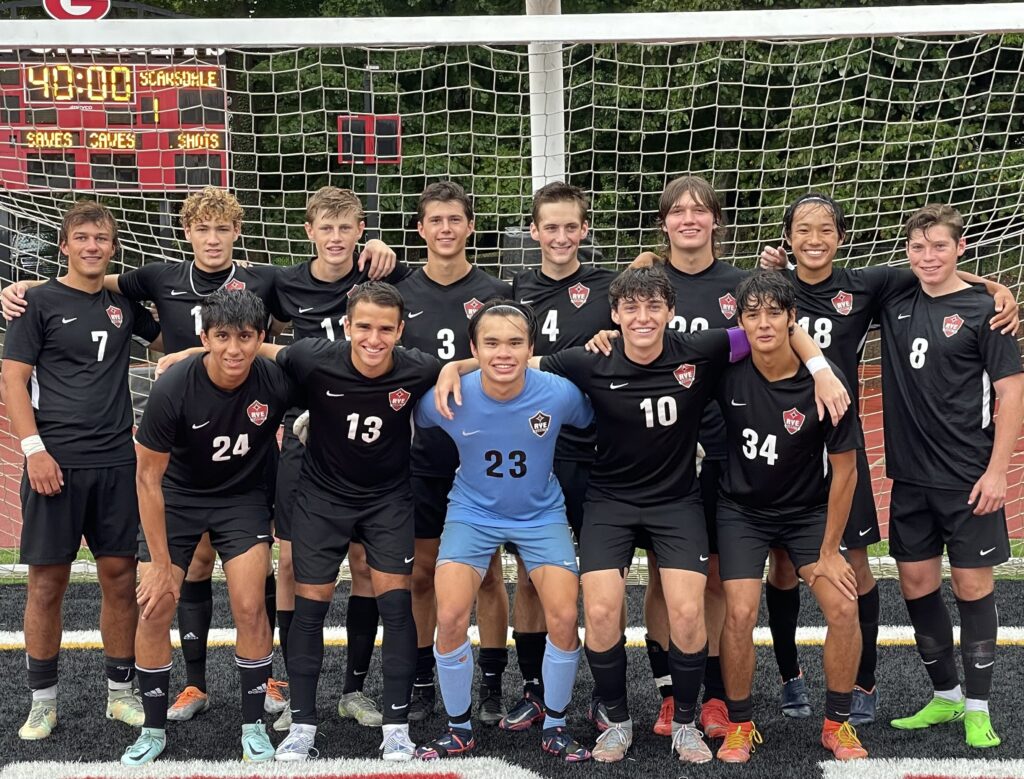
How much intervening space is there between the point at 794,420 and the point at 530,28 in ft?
8.02

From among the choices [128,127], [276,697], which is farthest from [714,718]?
[128,127]

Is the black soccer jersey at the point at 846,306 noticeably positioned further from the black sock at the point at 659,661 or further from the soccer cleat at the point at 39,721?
the soccer cleat at the point at 39,721

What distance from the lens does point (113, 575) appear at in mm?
4402

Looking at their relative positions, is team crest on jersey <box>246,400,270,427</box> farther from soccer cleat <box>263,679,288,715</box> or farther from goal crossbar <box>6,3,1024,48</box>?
goal crossbar <box>6,3,1024,48</box>

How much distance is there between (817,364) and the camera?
3.96m

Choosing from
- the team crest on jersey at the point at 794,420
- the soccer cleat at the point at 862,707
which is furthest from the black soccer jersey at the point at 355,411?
the soccer cleat at the point at 862,707

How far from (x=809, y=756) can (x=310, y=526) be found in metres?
1.98

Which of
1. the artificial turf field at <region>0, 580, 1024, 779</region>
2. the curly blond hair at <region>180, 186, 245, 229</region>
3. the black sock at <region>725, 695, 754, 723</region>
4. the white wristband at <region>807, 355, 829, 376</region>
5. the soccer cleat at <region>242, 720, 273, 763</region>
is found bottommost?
the artificial turf field at <region>0, 580, 1024, 779</region>

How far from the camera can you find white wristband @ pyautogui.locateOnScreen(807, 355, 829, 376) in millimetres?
3945

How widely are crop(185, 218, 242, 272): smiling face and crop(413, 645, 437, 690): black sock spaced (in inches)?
70.0

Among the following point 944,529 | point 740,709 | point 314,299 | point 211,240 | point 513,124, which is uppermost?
point 513,124

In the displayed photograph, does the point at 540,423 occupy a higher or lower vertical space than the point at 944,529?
higher

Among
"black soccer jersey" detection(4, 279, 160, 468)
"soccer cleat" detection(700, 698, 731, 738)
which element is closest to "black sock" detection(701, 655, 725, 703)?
"soccer cleat" detection(700, 698, 731, 738)

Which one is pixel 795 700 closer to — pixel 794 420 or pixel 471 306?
pixel 794 420
